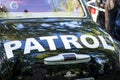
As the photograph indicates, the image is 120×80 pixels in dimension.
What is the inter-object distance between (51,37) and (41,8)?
1.05 meters

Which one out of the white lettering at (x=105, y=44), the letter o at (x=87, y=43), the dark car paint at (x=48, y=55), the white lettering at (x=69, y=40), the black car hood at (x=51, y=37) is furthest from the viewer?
the white lettering at (x=105, y=44)

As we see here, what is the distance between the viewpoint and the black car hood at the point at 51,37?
563 centimetres

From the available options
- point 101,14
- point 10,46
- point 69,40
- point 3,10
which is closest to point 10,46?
point 10,46

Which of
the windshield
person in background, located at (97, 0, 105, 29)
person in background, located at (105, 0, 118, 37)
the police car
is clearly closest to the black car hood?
the police car

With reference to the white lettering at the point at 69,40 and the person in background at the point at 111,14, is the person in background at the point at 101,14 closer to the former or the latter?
the person in background at the point at 111,14

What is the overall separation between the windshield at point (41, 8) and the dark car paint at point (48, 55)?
232mm

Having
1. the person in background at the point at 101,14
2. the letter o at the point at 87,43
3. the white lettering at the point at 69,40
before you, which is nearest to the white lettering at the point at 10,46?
the white lettering at the point at 69,40

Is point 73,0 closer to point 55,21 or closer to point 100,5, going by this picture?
point 55,21

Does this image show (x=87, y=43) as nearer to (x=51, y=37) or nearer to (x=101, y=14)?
(x=51, y=37)

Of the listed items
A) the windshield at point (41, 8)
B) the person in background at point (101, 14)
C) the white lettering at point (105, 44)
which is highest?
the windshield at point (41, 8)

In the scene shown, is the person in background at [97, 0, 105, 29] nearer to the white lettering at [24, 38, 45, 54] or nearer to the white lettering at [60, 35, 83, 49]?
the white lettering at [60, 35, 83, 49]

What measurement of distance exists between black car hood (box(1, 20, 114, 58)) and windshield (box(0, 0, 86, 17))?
28cm

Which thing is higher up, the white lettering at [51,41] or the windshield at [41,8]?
the windshield at [41,8]

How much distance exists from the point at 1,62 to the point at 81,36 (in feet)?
3.98
